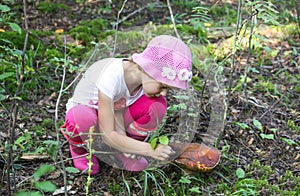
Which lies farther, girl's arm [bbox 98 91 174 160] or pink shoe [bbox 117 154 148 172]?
pink shoe [bbox 117 154 148 172]

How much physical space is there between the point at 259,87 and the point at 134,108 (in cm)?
132

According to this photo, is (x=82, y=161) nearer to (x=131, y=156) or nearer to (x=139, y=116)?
(x=131, y=156)

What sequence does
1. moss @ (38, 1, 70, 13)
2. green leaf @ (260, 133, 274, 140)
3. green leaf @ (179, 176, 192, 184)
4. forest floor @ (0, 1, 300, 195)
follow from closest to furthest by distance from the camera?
green leaf @ (179, 176, 192, 184) < forest floor @ (0, 1, 300, 195) < green leaf @ (260, 133, 274, 140) < moss @ (38, 1, 70, 13)

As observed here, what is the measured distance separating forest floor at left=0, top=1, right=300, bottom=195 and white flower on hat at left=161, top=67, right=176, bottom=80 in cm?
62

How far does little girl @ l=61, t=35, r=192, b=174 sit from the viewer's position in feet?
7.47

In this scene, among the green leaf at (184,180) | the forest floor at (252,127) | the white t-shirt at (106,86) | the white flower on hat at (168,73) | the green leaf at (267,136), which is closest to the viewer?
the white flower on hat at (168,73)

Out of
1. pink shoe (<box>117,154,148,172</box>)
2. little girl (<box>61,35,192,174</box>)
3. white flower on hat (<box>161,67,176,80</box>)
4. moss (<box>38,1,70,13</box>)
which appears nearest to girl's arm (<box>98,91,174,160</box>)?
little girl (<box>61,35,192,174</box>)

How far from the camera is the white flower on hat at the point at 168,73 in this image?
7.39ft

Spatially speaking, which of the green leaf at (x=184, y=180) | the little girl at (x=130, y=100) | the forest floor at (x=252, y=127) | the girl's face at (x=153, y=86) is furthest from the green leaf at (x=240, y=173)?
the girl's face at (x=153, y=86)

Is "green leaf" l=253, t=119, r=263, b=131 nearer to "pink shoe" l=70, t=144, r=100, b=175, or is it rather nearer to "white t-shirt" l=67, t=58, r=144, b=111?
"white t-shirt" l=67, t=58, r=144, b=111

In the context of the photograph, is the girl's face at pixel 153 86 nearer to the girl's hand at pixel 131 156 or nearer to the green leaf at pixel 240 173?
the girl's hand at pixel 131 156

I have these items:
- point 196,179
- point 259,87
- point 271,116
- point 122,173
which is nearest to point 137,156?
point 122,173

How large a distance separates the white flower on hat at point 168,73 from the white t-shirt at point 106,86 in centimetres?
27

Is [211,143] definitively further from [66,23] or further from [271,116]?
[66,23]
